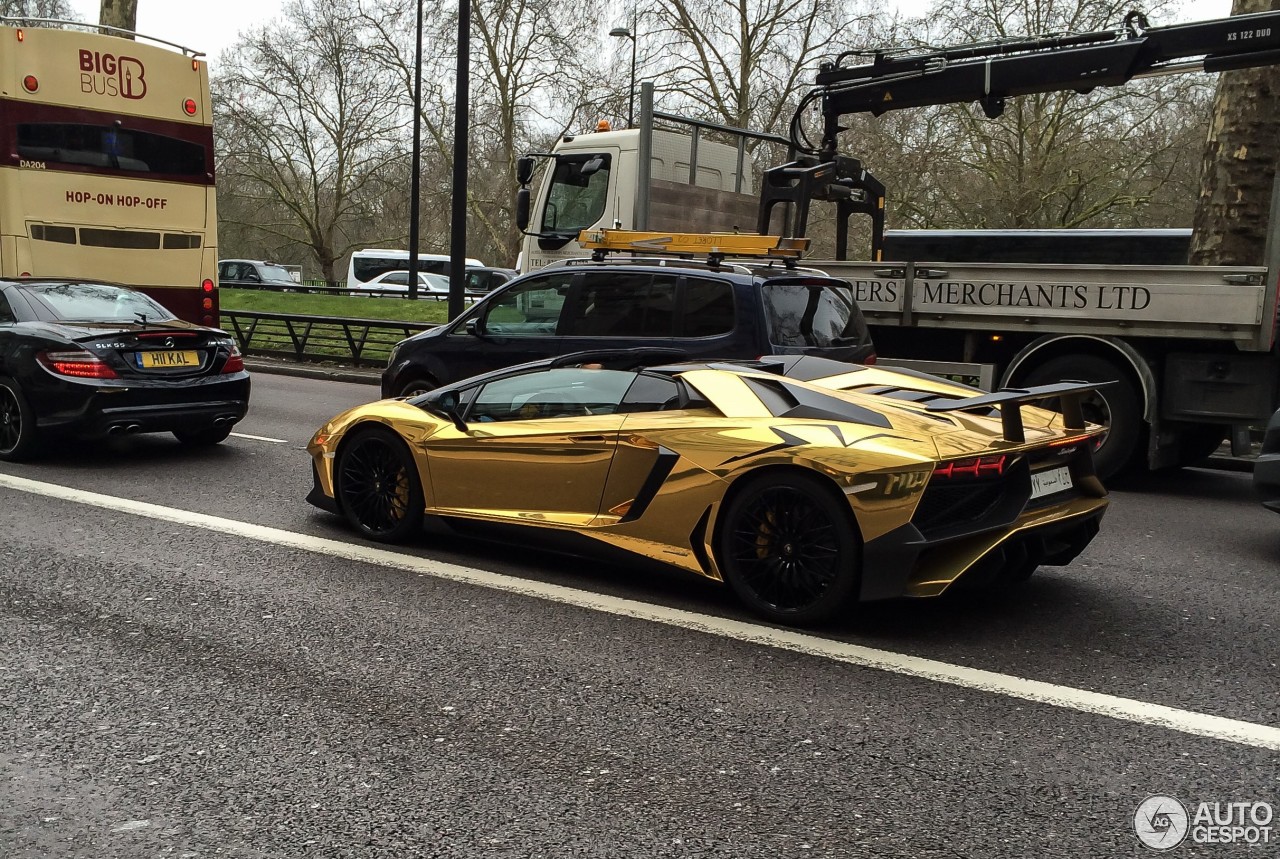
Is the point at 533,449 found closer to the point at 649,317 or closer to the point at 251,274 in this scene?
the point at 649,317

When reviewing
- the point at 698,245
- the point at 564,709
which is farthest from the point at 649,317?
the point at 564,709

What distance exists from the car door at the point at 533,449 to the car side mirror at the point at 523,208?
581 centimetres

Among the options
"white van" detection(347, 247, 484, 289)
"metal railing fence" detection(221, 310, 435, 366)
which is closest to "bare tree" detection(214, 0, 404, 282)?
"white van" detection(347, 247, 484, 289)

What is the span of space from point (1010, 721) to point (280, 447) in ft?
25.1

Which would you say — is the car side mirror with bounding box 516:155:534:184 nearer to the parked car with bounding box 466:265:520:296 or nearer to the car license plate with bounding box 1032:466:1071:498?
the car license plate with bounding box 1032:466:1071:498

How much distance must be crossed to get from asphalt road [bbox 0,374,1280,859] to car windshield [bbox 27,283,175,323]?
353 cm

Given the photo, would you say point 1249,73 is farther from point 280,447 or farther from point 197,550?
point 197,550

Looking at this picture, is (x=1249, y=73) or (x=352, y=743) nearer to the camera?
(x=352, y=743)

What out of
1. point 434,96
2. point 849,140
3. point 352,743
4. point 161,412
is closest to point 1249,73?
point 161,412

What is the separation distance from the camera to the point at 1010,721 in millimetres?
4117

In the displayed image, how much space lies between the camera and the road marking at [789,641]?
4.12 metres

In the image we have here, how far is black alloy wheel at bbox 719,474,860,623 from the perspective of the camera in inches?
194

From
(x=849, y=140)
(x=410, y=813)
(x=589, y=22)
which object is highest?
(x=589, y=22)

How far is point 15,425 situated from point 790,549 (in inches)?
271
